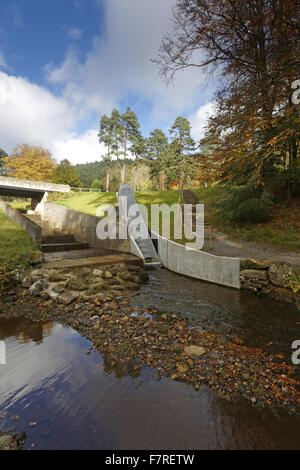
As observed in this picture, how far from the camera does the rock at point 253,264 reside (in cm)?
746

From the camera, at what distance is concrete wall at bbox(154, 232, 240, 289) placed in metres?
8.10

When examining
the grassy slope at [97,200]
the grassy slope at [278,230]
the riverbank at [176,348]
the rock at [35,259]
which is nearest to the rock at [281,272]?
the grassy slope at [278,230]

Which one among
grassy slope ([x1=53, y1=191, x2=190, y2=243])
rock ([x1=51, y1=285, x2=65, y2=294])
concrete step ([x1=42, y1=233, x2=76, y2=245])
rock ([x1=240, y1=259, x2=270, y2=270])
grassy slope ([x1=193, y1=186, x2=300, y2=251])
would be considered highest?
grassy slope ([x1=53, y1=191, x2=190, y2=243])

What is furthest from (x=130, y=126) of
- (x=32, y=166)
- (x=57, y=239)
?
(x=57, y=239)

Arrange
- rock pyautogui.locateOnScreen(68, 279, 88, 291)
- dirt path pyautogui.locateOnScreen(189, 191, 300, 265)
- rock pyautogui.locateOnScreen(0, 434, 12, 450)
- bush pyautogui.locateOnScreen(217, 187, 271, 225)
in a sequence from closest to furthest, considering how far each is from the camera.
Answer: rock pyautogui.locateOnScreen(0, 434, 12, 450)
rock pyautogui.locateOnScreen(68, 279, 88, 291)
dirt path pyautogui.locateOnScreen(189, 191, 300, 265)
bush pyautogui.locateOnScreen(217, 187, 271, 225)

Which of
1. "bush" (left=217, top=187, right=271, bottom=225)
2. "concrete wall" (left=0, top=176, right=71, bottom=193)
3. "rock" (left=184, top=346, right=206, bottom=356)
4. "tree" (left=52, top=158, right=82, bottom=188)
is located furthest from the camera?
"tree" (left=52, top=158, right=82, bottom=188)

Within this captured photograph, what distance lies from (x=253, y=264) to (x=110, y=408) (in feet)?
21.3

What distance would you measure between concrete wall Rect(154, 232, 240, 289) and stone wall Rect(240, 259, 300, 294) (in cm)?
28

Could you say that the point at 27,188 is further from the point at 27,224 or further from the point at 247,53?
the point at 247,53

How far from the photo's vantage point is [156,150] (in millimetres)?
44406

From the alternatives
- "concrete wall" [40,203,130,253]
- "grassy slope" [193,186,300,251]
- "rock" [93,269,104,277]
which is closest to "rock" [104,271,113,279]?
"rock" [93,269,104,277]

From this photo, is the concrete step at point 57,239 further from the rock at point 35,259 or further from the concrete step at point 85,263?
the concrete step at point 85,263

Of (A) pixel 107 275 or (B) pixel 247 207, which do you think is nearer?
(A) pixel 107 275

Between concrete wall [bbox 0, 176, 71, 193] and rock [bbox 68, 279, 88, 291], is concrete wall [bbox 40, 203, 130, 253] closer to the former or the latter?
concrete wall [bbox 0, 176, 71, 193]
